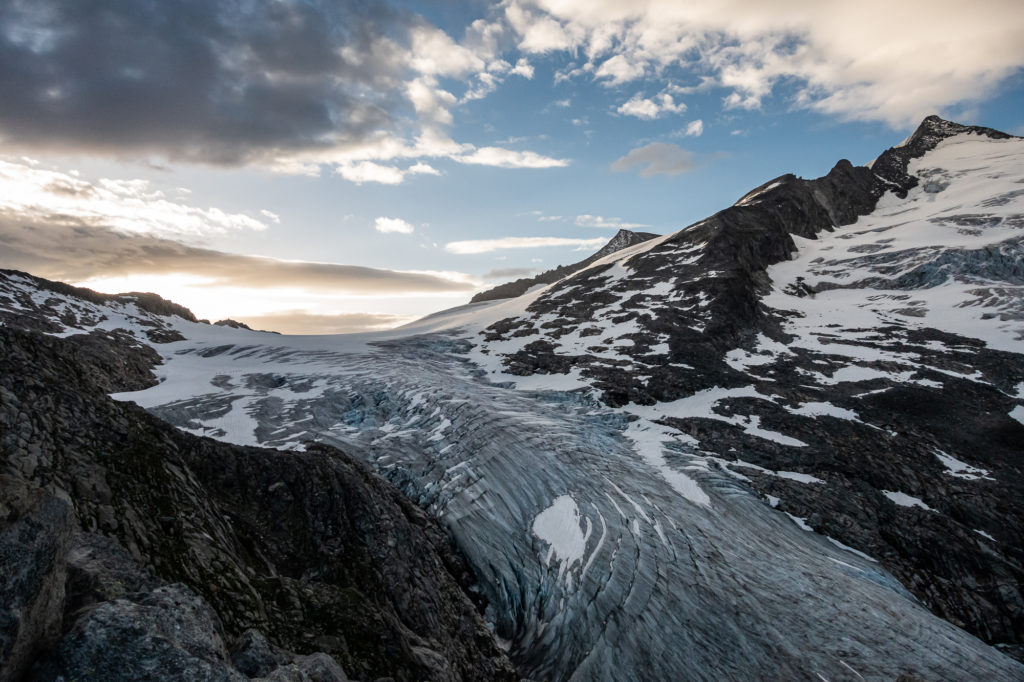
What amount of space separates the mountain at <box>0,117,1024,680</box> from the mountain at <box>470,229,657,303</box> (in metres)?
58.9

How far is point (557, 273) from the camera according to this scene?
151 metres

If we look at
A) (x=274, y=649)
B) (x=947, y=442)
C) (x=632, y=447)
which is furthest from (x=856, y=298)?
(x=274, y=649)

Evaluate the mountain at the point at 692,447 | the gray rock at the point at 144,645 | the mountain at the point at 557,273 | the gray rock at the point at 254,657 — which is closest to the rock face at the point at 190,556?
the gray rock at the point at 144,645

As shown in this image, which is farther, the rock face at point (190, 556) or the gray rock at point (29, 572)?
the rock face at point (190, 556)

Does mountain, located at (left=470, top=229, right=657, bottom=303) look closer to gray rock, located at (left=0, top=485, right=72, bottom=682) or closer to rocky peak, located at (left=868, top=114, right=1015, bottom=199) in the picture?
rocky peak, located at (left=868, top=114, right=1015, bottom=199)

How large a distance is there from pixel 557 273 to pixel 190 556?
5639 inches

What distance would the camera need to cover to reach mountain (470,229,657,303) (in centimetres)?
13888

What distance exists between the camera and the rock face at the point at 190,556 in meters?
6.52

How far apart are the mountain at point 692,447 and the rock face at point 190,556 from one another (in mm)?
816

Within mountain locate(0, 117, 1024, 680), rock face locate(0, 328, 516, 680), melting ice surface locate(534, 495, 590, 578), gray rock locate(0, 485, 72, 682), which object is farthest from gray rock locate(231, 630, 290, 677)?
melting ice surface locate(534, 495, 590, 578)

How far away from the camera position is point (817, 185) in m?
121

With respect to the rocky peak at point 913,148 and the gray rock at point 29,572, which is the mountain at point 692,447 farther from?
the rocky peak at point 913,148

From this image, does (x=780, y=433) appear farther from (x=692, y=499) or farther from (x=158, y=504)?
(x=158, y=504)

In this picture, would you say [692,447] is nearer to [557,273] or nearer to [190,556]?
[190,556]
